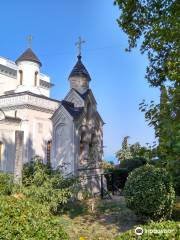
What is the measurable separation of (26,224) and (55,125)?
14404 millimetres

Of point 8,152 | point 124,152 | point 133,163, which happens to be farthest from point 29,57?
point 124,152

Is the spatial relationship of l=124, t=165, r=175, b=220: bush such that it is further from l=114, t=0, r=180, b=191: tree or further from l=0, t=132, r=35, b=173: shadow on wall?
l=0, t=132, r=35, b=173: shadow on wall

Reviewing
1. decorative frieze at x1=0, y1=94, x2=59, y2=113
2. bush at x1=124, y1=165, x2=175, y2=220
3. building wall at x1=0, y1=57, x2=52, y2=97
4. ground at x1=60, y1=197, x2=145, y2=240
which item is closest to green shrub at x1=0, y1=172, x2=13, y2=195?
ground at x1=60, y1=197, x2=145, y2=240

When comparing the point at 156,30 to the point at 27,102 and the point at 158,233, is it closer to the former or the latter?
the point at 158,233

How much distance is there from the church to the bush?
4657 millimetres

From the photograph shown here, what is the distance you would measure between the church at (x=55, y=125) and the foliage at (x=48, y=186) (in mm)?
1486

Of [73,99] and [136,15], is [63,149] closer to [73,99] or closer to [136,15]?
[73,99]

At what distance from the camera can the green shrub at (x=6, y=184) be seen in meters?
10.9

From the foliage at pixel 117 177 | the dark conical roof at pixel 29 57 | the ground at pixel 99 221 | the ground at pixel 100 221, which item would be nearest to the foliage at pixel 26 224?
the ground at pixel 100 221

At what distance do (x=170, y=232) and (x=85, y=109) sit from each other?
15107 millimetres

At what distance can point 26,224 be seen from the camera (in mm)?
5848

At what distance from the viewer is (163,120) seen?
6.14 meters

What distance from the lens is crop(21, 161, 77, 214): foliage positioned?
10672 mm

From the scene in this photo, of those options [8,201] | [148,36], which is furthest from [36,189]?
[148,36]
